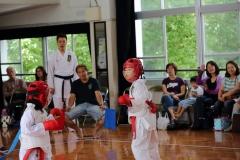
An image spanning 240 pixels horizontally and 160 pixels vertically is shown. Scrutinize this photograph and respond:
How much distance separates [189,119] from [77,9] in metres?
3.26

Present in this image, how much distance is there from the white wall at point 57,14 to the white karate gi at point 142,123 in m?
5.12

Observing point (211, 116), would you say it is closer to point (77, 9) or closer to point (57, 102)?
point (57, 102)

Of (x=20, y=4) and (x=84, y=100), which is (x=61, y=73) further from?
(x=20, y=4)

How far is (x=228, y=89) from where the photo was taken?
8625 mm

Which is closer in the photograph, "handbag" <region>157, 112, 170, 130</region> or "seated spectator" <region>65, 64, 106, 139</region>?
"seated spectator" <region>65, 64, 106, 139</region>

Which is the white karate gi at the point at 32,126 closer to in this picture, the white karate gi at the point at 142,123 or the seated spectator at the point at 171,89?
the white karate gi at the point at 142,123

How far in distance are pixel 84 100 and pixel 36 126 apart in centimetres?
398

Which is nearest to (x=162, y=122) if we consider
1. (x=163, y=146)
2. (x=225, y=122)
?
(x=225, y=122)

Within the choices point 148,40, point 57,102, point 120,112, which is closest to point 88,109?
point 57,102

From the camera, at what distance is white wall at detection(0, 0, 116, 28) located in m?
10.4

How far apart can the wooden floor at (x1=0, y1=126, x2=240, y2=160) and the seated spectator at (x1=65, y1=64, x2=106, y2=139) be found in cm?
28

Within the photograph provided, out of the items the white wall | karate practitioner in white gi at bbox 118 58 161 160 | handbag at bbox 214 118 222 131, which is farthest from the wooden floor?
the white wall

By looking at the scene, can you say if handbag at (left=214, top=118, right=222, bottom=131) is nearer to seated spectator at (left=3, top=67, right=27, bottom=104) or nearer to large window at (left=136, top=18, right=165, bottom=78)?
large window at (left=136, top=18, right=165, bottom=78)

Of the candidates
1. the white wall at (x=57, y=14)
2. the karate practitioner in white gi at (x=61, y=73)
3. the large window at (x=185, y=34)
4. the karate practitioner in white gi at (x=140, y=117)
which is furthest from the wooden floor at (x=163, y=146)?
the white wall at (x=57, y=14)
